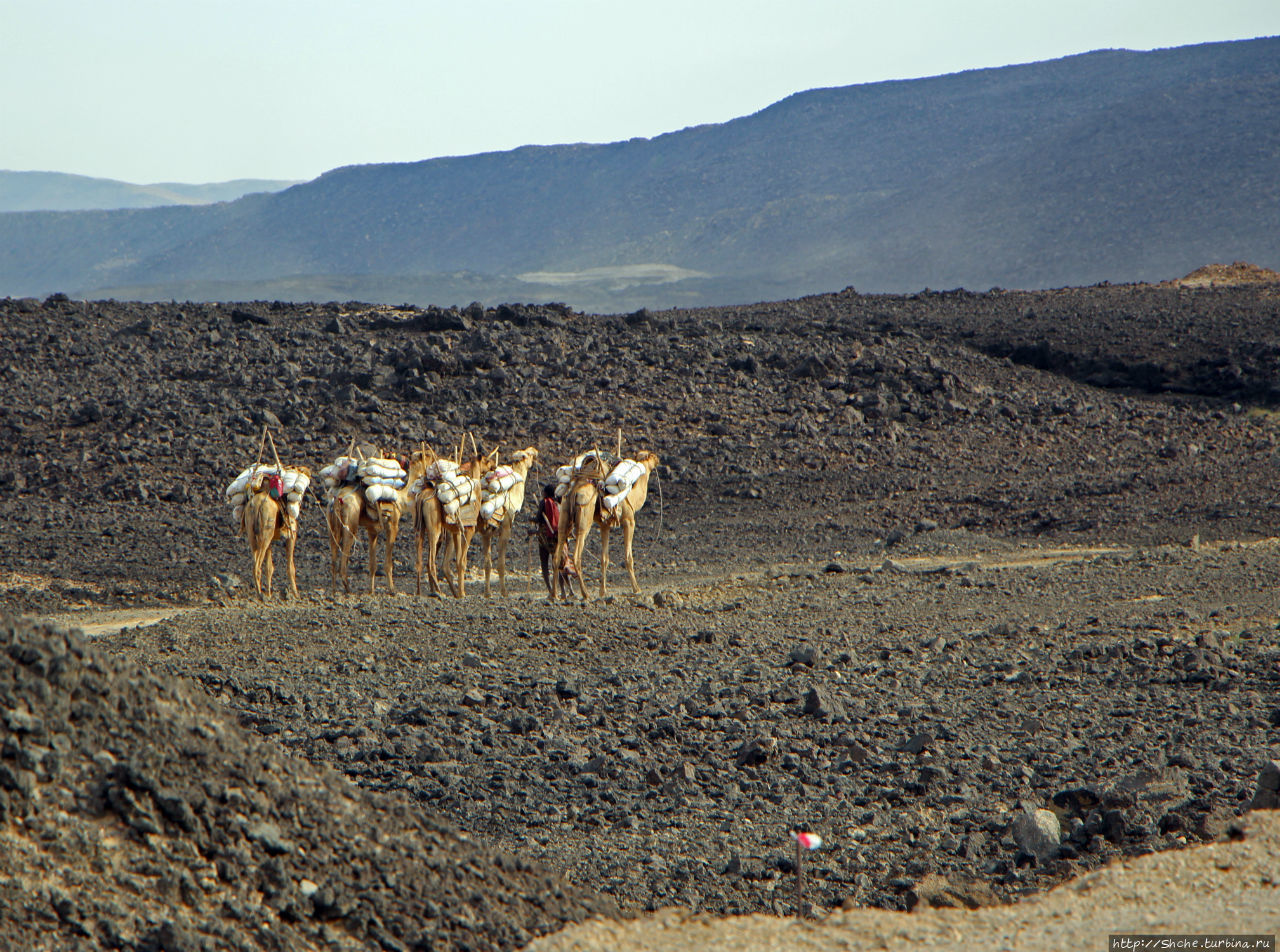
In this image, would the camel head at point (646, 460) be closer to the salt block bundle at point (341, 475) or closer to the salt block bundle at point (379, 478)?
the salt block bundle at point (379, 478)

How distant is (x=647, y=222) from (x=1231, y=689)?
537 feet

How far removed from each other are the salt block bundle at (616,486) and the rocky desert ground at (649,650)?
48.7 inches

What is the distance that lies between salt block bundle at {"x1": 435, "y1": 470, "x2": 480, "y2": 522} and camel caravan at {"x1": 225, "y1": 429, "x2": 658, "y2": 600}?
1cm

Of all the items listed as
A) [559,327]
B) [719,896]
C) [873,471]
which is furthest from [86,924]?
[559,327]

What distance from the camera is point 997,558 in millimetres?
21547

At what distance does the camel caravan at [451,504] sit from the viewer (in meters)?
17.0

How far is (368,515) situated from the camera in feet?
58.8

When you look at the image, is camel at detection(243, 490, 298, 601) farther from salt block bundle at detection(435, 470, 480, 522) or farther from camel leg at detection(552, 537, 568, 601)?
camel leg at detection(552, 537, 568, 601)

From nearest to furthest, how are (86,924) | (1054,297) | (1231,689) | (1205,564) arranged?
Result: (86,924)
(1231,689)
(1205,564)
(1054,297)

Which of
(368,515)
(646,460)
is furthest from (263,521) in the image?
(646,460)

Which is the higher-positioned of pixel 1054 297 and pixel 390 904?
pixel 1054 297

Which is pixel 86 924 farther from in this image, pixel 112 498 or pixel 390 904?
pixel 112 498

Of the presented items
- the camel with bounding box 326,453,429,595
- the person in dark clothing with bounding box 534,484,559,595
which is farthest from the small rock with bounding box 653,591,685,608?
the camel with bounding box 326,453,429,595

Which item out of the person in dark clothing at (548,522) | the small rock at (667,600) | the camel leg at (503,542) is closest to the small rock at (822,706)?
the small rock at (667,600)
